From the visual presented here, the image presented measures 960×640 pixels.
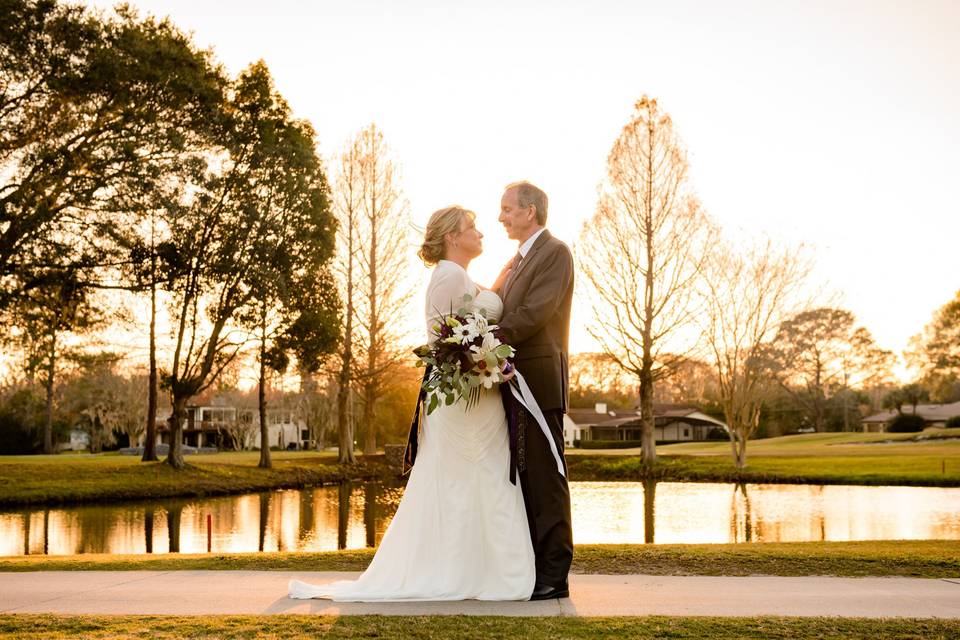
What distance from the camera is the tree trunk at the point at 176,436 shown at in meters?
33.7

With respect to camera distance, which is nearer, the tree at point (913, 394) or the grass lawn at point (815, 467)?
the grass lawn at point (815, 467)

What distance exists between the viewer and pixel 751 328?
37219 millimetres

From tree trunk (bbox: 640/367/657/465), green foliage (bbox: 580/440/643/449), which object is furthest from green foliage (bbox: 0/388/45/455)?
tree trunk (bbox: 640/367/657/465)

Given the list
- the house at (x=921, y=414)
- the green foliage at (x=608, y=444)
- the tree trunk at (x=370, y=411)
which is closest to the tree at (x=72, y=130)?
the tree trunk at (x=370, y=411)

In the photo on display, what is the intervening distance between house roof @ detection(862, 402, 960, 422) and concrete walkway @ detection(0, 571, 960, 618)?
262 feet

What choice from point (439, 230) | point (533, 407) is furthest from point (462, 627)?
point (439, 230)

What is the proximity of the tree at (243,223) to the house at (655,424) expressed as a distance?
176ft

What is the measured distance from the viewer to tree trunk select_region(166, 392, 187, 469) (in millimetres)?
33656

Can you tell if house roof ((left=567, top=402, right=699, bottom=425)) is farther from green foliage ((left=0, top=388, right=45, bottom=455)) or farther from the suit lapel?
the suit lapel

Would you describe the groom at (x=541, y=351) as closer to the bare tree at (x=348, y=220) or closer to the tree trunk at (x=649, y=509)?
the tree trunk at (x=649, y=509)

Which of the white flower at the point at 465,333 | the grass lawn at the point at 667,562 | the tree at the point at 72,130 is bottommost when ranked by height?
the grass lawn at the point at 667,562

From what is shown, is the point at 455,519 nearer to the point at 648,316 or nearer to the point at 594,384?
the point at 648,316

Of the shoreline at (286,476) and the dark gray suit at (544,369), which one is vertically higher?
the dark gray suit at (544,369)

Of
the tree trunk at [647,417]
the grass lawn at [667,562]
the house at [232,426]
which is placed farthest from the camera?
the house at [232,426]
